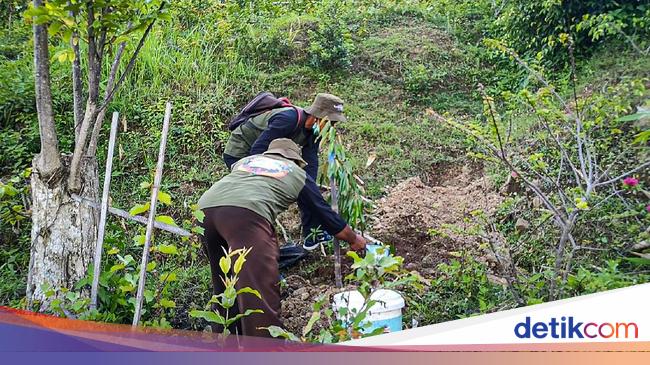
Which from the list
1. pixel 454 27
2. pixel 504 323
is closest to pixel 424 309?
pixel 504 323

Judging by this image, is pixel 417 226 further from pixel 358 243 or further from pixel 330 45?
pixel 330 45

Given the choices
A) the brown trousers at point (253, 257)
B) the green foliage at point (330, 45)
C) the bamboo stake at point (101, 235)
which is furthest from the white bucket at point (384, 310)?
the green foliage at point (330, 45)

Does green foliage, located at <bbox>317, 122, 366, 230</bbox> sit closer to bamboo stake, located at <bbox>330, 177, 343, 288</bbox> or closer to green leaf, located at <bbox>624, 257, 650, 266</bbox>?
bamboo stake, located at <bbox>330, 177, 343, 288</bbox>

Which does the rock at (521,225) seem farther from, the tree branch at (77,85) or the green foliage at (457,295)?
the tree branch at (77,85)

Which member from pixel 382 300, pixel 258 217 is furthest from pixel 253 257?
pixel 382 300

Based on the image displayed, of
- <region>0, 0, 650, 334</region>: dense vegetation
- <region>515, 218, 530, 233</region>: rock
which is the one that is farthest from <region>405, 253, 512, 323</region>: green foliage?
<region>515, 218, 530, 233</region>: rock

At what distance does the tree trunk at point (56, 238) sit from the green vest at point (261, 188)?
0.71 m

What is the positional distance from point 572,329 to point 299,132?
95.3 inches

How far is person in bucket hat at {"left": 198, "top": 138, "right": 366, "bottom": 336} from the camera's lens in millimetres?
2973

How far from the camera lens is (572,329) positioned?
2238 millimetres

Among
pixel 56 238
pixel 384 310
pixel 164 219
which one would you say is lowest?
pixel 384 310

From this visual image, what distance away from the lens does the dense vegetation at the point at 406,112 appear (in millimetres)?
3363

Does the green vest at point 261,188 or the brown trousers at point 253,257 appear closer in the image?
the brown trousers at point 253,257

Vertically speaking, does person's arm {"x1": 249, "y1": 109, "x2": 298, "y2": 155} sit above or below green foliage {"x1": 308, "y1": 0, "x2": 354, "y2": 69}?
below
